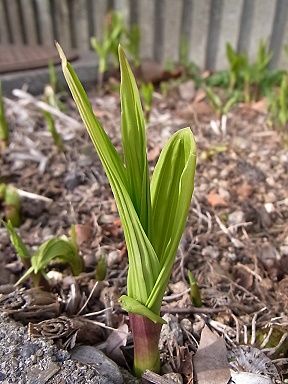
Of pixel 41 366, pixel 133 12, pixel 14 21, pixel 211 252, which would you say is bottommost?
pixel 211 252

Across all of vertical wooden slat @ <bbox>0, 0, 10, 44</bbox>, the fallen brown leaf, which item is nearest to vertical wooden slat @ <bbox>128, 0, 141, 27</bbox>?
vertical wooden slat @ <bbox>0, 0, 10, 44</bbox>

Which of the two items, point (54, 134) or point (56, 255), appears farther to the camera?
point (54, 134)

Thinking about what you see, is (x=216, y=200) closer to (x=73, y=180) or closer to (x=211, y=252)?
(x=211, y=252)

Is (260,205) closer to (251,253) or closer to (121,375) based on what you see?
(251,253)

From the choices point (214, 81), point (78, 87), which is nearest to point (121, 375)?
point (78, 87)

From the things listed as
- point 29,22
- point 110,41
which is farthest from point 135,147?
point 29,22

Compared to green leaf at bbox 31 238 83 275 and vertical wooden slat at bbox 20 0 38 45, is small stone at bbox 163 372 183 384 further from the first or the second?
vertical wooden slat at bbox 20 0 38 45
